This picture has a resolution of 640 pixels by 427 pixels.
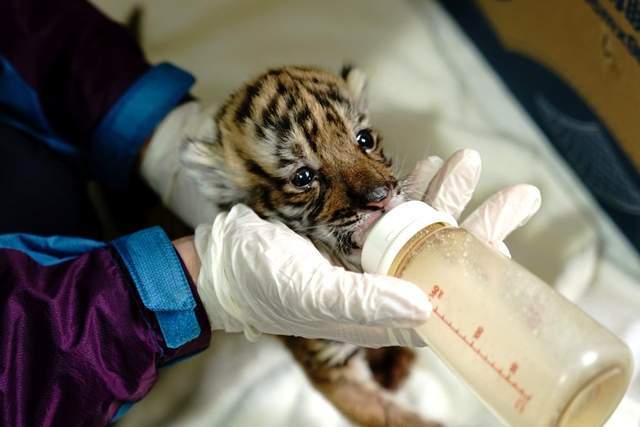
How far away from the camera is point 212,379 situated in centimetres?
113

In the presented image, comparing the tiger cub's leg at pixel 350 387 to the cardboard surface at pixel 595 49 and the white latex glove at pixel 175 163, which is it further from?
the cardboard surface at pixel 595 49

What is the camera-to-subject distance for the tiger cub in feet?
2.80

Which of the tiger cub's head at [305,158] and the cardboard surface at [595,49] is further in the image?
the cardboard surface at [595,49]

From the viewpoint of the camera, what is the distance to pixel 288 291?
A: 79cm

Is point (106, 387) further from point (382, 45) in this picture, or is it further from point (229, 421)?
point (382, 45)

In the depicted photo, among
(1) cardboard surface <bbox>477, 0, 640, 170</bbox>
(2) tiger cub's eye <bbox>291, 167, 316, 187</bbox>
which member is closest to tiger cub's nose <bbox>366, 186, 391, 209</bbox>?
(2) tiger cub's eye <bbox>291, 167, 316, 187</bbox>

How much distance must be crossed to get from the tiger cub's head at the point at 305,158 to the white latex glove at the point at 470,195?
7 cm

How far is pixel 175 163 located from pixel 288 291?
495 mm

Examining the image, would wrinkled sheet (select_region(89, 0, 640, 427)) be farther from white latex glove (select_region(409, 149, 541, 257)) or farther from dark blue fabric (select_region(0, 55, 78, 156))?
dark blue fabric (select_region(0, 55, 78, 156))

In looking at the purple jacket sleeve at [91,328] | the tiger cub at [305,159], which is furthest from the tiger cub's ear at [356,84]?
the purple jacket sleeve at [91,328]

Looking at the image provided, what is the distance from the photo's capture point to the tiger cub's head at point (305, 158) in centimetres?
85

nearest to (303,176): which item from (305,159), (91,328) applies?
(305,159)

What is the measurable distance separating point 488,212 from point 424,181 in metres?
0.12

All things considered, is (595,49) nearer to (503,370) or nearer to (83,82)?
(503,370)
